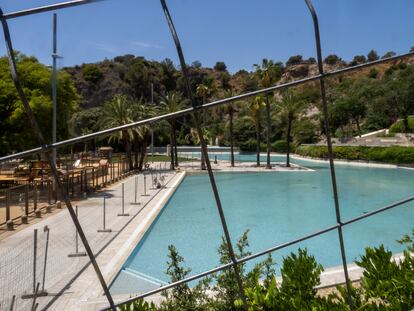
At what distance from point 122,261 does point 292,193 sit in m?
15.5

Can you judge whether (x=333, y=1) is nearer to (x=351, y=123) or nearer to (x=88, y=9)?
(x=88, y=9)

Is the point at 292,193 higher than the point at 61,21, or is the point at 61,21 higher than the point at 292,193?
the point at 61,21

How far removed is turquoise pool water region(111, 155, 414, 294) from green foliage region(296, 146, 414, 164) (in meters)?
8.46

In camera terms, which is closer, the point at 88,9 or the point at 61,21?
the point at 88,9

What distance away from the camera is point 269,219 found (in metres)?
16.8

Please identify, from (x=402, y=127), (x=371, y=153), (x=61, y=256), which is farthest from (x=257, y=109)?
(x=61, y=256)

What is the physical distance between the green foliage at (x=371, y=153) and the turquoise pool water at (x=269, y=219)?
8.46m

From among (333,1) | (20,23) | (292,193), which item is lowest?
(292,193)

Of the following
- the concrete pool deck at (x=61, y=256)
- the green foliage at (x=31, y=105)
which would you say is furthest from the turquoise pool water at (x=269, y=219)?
the green foliage at (x=31, y=105)

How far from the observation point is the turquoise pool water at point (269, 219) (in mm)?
11409

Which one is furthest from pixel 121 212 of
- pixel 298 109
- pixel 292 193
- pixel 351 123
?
pixel 351 123

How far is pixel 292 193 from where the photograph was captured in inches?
927

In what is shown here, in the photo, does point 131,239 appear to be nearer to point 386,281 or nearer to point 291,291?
point 291,291

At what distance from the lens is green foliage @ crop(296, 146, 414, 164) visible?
37.6m
